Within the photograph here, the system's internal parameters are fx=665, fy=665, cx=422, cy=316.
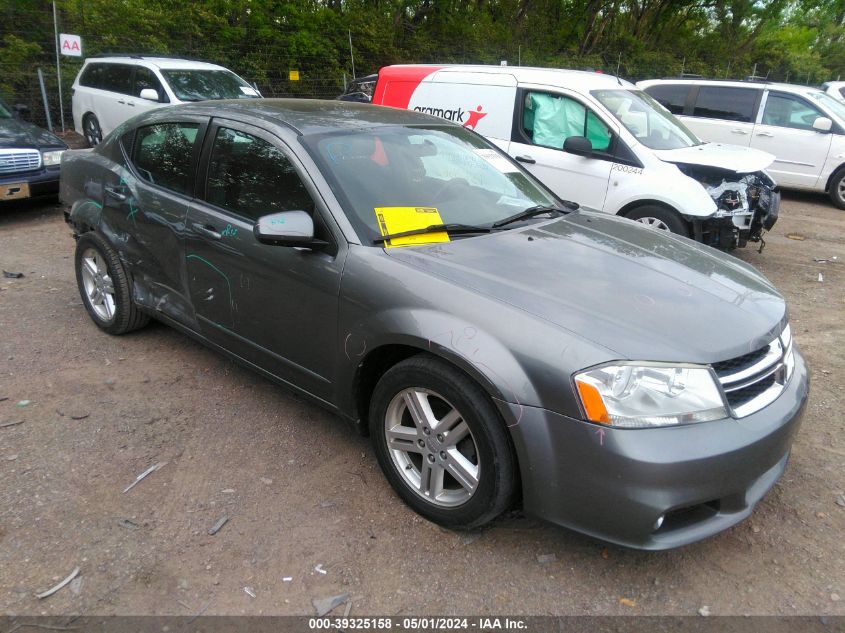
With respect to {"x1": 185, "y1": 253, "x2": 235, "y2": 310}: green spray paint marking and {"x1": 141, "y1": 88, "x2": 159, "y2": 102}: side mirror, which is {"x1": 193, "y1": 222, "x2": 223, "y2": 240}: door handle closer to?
{"x1": 185, "y1": 253, "x2": 235, "y2": 310}: green spray paint marking

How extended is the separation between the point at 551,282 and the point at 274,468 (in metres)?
1.62

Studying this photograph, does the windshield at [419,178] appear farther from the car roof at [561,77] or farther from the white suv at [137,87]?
the white suv at [137,87]

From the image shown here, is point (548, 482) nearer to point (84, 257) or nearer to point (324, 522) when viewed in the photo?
point (324, 522)

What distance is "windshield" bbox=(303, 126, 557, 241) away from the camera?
3148 millimetres

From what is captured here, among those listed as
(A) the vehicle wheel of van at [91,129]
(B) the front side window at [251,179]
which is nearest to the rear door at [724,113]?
(B) the front side window at [251,179]

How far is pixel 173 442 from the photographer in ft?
11.4

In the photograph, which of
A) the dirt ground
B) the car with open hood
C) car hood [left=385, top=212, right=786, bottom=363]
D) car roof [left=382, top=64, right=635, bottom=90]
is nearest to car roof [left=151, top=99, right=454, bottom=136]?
car hood [left=385, top=212, right=786, bottom=363]

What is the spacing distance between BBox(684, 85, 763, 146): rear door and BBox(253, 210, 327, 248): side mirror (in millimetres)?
9091

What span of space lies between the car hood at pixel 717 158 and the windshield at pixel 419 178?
2.96 m

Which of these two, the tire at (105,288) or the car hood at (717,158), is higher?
the car hood at (717,158)

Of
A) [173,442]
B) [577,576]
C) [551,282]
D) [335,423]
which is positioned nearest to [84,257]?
[173,442]

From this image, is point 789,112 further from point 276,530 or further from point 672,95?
point 276,530

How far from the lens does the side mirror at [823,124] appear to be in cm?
968

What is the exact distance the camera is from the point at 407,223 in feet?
10.1
